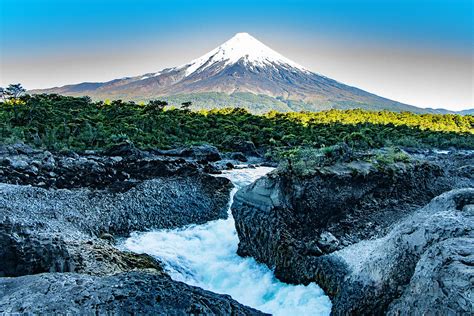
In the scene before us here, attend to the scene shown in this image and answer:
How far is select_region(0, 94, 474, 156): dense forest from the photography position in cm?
2750

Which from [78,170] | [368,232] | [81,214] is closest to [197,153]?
[78,170]

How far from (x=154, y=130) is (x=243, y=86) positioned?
133m

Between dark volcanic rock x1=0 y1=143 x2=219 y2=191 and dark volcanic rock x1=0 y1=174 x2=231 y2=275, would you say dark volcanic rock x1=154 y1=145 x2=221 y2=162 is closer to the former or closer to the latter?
dark volcanic rock x1=0 y1=143 x2=219 y2=191

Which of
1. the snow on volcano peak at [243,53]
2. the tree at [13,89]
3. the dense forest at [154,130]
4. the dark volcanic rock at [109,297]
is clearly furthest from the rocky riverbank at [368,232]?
the snow on volcano peak at [243,53]

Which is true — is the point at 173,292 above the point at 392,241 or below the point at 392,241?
below

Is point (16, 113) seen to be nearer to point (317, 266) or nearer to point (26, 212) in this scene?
point (26, 212)

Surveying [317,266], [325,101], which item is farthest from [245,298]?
[325,101]

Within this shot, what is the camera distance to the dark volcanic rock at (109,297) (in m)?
4.39

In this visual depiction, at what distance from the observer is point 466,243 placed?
4508 mm

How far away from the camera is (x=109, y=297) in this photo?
4.57 meters

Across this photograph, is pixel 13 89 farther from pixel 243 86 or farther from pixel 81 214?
pixel 243 86

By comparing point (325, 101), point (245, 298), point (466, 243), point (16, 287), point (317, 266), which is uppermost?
point (325, 101)

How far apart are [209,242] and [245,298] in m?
3.47

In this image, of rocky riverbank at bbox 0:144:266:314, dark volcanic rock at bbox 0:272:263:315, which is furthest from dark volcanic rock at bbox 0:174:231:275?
dark volcanic rock at bbox 0:272:263:315
